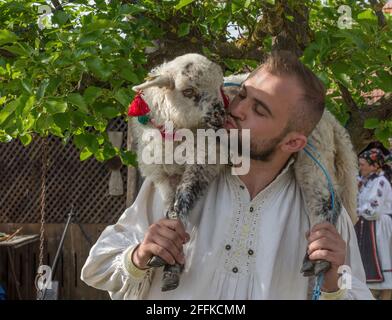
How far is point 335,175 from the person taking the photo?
263 centimetres

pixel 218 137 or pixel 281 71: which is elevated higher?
pixel 281 71

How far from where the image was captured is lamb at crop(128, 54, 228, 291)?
7.78 feet

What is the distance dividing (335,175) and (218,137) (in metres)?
0.56

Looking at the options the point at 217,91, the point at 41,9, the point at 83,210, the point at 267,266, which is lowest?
the point at 267,266

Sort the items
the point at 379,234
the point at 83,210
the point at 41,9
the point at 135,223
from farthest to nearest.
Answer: the point at 83,210
the point at 379,234
the point at 41,9
the point at 135,223

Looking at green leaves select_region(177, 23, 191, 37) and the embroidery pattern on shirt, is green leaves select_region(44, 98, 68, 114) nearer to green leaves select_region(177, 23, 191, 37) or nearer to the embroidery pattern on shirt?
the embroidery pattern on shirt

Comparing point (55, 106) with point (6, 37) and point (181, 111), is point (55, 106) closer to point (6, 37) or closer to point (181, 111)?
point (6, 37)

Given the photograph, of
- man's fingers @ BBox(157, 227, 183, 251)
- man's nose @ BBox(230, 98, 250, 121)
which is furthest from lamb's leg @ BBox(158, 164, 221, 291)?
man's nose @ BBox(230, 98, 250, 121)

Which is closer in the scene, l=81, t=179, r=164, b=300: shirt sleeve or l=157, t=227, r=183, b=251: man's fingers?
l=157, t=227, r=183, b=251: man's fingers

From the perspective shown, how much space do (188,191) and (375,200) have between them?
5.66 metres

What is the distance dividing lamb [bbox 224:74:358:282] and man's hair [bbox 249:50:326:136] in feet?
0.31
